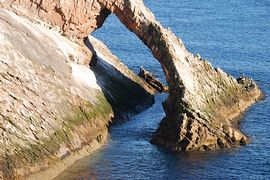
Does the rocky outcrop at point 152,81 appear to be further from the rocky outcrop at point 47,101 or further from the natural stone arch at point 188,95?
the natural stone arch at point 188,95

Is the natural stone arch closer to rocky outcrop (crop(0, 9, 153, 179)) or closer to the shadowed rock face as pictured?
the shadowed rock face

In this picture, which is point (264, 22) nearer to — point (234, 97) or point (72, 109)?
point (234, 97)

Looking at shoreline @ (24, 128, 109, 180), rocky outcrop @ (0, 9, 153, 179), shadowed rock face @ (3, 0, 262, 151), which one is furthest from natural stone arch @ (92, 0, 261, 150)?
rocky outcrop @ (0, 9, 153, 179)

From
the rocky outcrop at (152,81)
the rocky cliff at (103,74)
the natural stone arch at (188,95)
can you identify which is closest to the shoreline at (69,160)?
the rocky cliff at (103,74)

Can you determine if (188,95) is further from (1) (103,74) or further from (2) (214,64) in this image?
(2) (214,64)

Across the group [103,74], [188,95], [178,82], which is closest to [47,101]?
[178,82]

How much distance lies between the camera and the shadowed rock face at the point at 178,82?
7438 centimetres

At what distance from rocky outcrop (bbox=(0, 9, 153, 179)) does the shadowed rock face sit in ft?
11.2

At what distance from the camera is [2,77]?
6806cm

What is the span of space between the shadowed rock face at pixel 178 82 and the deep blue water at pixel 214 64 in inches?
81.1

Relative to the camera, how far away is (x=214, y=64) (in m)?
114

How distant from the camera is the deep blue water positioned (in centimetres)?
6662

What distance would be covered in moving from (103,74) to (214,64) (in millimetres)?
31119

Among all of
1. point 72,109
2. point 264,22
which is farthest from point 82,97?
point 264,22
